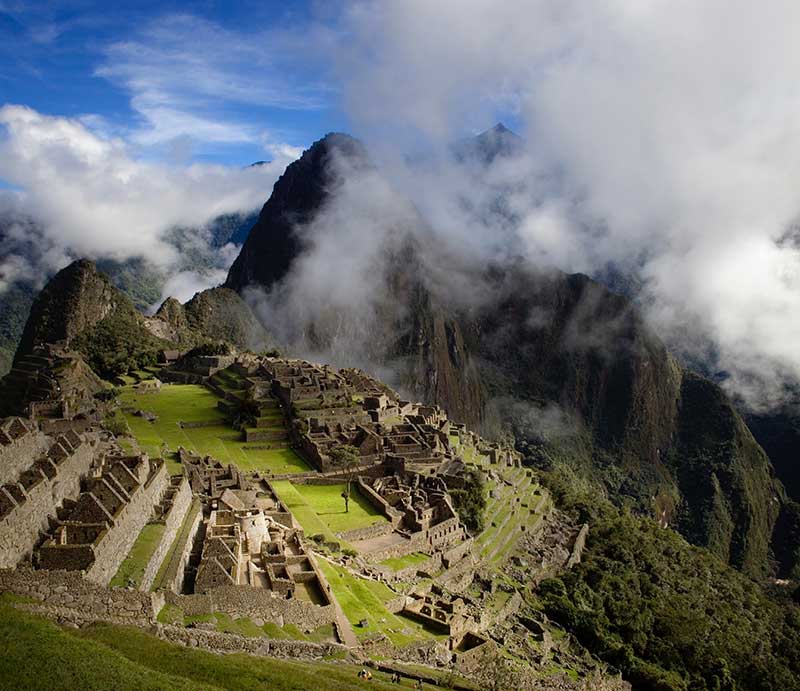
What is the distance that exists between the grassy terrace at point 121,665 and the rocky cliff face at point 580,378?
12139 cm

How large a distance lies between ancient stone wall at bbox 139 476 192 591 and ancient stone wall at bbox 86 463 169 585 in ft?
2.32

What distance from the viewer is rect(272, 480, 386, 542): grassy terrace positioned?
34325mm

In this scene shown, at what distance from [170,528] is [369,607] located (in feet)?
25.8

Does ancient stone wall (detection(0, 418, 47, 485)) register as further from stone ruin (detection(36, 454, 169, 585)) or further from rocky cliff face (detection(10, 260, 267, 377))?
rocky cliff face (detection(10, 260, 267, 377))

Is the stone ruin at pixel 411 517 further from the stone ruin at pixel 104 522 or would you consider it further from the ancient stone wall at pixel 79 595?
the ancient stone wall at pixel 79 595

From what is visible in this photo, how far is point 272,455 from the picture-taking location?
47062 mm

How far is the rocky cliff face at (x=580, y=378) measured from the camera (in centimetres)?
14300

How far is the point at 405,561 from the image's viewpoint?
34.0 meters

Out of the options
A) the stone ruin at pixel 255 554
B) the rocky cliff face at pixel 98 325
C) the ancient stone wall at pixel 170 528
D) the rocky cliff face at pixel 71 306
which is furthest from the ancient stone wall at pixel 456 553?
the rocky cliff face at pixel 71 306

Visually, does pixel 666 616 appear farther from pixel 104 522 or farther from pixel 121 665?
pixel 121 665

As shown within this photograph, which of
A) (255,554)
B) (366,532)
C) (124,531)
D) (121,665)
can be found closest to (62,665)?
(121,665)

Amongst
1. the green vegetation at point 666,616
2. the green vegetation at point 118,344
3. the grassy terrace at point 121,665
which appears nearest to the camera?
the grassy terrace at point 121,665

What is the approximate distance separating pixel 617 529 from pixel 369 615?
38.5 meters

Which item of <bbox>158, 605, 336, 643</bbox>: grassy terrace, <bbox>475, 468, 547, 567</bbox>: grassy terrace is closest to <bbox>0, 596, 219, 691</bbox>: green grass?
<bbox>158, 605, 336, 643</bbox>: grassy terrace
